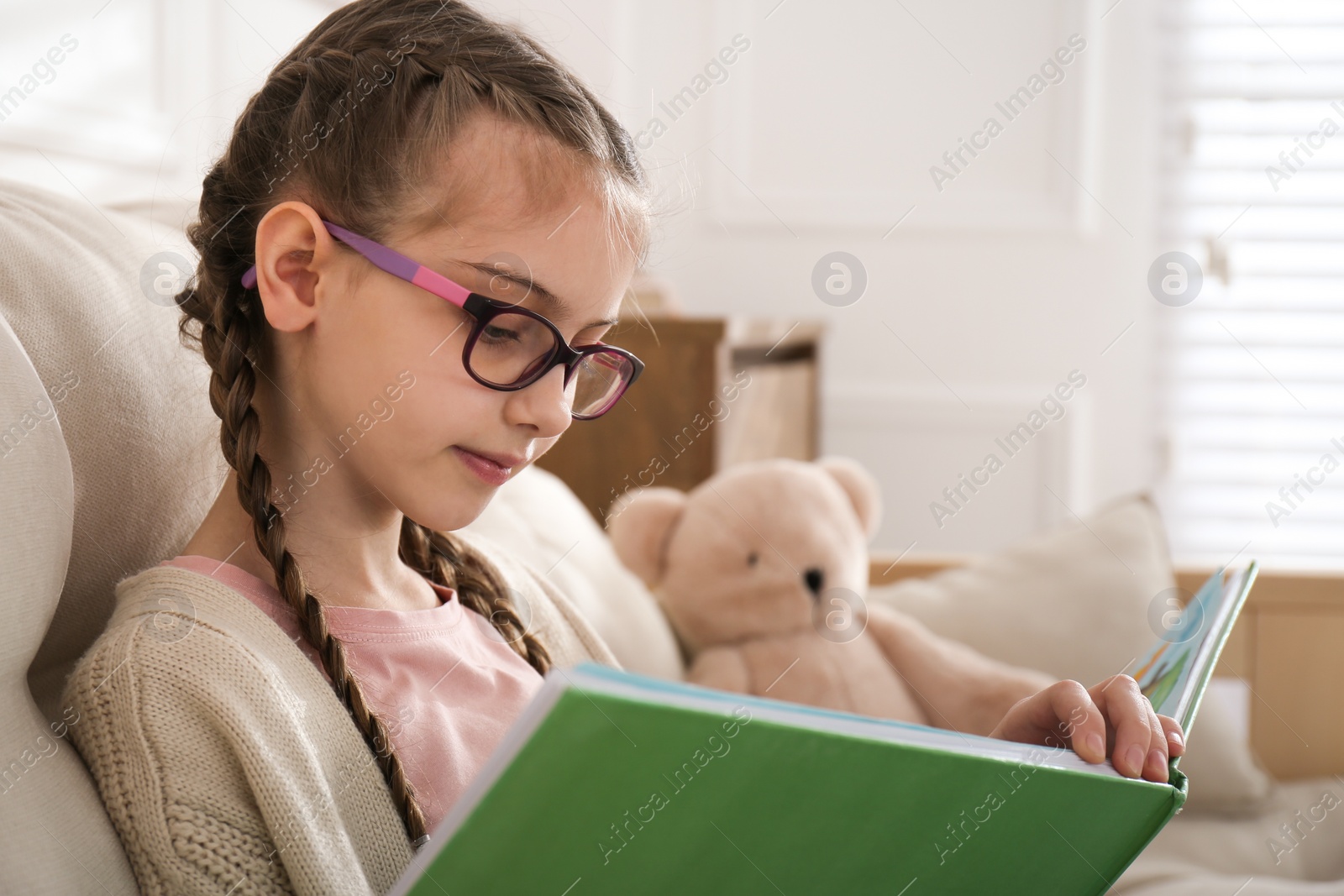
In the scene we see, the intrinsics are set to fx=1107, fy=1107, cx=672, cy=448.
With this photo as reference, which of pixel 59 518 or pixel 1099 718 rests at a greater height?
pixel 1099 718

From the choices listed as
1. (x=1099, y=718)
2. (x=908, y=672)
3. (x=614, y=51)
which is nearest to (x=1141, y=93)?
(x=614, y=51)

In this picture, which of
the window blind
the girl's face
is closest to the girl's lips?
the girl's face

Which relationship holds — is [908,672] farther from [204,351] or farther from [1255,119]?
[1255,119]

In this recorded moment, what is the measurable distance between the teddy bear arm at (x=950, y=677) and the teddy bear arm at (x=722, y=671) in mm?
174

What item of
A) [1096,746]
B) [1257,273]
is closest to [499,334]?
[1096,746]

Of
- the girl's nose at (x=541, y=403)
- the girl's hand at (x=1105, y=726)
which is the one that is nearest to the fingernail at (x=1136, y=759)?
the girl's hand at (x=1105, y=726)

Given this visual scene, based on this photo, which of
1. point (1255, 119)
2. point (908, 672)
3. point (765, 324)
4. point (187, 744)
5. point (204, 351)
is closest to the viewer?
point (187, 744)

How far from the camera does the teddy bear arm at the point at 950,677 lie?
3.92 feet

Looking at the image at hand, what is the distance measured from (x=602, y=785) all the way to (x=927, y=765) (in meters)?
0.13

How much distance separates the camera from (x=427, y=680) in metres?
0.71

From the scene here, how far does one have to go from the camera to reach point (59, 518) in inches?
22.1

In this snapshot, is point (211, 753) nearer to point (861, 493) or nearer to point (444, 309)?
point (444, 309)

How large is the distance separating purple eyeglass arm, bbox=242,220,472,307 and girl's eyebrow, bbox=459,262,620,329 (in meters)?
0.02

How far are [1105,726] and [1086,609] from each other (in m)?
0.84
